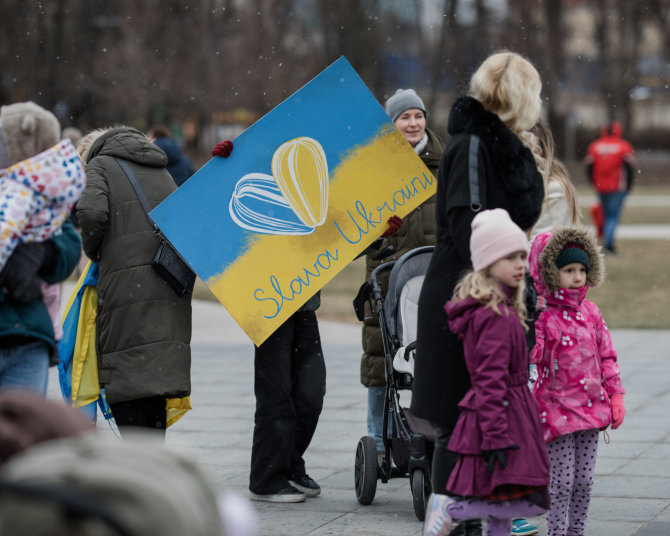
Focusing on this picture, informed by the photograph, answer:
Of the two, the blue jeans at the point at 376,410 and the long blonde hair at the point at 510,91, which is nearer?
the long blonde hair at the point at 510,91

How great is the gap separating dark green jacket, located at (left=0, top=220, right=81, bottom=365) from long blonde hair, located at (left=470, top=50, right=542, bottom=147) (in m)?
1.62

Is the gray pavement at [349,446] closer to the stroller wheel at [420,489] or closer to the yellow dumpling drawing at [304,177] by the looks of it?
the stroller wheel at [420,489]

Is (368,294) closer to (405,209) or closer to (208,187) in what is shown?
(405,209)

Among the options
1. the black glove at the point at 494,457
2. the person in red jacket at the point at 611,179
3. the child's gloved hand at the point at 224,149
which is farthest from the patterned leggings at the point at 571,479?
the person in red jacket at the point at 611,179

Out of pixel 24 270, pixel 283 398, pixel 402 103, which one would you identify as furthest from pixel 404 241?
pixel 24 270

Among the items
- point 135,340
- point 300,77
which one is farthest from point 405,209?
point 300,77

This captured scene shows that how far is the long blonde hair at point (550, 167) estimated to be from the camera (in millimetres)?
5746

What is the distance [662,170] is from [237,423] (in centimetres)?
4583

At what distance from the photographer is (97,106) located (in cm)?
4997

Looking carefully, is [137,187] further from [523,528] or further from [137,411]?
[523,528]

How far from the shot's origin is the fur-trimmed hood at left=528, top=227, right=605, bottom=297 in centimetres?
487

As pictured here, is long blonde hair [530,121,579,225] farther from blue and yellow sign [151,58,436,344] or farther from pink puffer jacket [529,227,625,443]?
pink puffer jacket [529,227,625,443]

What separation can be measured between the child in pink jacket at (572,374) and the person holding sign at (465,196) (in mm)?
426

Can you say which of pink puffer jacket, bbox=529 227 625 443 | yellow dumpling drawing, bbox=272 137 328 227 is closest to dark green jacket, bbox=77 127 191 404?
yellow dumpling drawing, bbox=272 137 328 227
